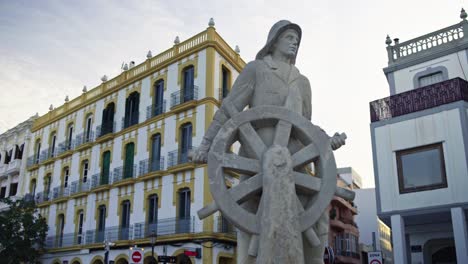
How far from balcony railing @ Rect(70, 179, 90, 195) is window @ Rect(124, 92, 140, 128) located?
5.98 metres

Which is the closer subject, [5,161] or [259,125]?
[259,125]

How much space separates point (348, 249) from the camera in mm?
54750

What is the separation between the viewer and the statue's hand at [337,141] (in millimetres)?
5590

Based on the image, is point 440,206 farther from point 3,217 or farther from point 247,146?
point 3,217

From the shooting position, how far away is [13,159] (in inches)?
1831

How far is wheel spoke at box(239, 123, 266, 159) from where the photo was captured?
536cm

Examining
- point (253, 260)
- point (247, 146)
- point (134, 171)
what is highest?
point (134, 171)

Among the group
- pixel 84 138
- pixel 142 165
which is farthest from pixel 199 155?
pixel 84 138

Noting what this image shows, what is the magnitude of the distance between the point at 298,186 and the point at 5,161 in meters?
48.7

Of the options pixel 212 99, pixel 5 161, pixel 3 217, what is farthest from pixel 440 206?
pixel 5 161

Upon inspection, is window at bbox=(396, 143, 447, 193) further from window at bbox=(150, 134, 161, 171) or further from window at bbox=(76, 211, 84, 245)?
window at bbox=(76, 211, 84, 245)

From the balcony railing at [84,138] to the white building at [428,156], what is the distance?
24.2 m

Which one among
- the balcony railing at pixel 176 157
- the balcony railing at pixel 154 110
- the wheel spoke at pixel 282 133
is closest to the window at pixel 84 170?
the balcony railing at pixel 154 110

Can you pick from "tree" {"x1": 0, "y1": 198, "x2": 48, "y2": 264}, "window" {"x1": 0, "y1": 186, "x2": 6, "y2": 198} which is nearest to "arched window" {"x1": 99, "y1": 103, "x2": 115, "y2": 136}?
"tree" {"x1": 0, "y1": 198, "x2": 48, "y2": 264}
